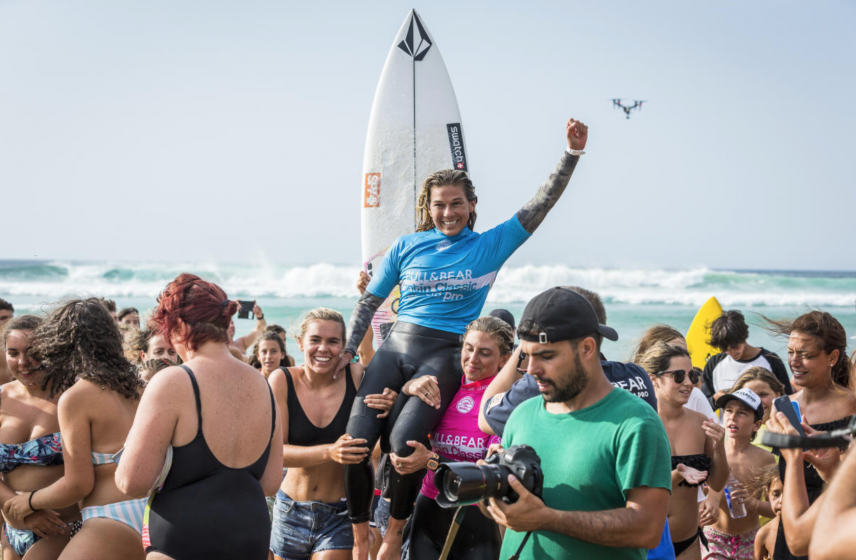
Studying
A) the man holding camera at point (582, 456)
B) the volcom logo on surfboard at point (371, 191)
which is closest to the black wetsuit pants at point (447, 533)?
the man holding camera at point (582, 456)

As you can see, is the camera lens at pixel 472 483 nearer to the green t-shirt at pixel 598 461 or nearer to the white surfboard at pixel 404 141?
the green t-shirt at pixel 598 461

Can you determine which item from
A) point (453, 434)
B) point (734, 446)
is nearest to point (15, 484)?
point (453, 434)

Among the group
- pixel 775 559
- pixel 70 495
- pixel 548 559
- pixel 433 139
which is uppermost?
pixel 433 139

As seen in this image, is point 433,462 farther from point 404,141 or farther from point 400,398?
point 404,141

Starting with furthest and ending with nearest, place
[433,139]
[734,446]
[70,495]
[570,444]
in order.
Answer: [433,139] → [734,446] → [70,495] → [570,444]

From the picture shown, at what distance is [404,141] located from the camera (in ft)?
20.4

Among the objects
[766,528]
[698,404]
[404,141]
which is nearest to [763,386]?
[698,404]

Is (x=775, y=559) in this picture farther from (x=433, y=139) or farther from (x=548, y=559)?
(x=433, y=139)

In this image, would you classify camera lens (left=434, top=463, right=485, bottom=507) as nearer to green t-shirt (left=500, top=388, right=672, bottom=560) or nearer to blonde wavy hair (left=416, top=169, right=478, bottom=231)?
green t-shirt (left=500, top=388, right=672, bottom=560)

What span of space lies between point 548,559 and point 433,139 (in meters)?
4.46

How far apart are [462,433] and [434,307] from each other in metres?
0.65

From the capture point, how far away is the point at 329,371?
3.96m

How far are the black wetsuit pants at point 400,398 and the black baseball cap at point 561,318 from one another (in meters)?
1.41

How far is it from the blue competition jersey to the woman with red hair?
1243 mm
